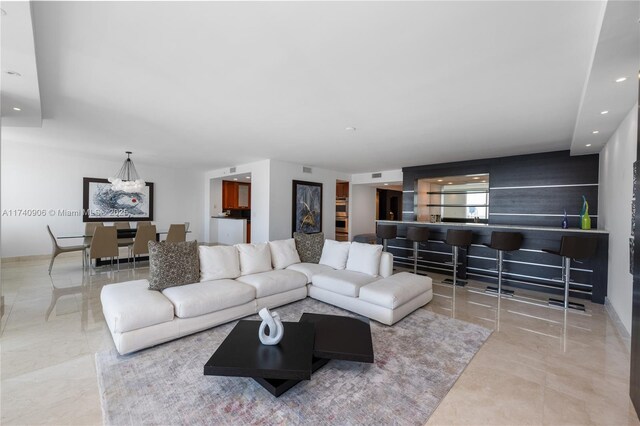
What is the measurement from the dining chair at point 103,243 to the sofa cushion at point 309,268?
3736 millimetres

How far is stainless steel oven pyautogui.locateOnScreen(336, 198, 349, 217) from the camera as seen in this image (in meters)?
9.84

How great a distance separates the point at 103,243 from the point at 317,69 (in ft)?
17.8

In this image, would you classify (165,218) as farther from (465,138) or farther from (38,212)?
(465,138)

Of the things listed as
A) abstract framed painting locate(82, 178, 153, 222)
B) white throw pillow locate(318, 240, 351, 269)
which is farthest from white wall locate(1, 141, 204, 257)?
white throw pillow locate(318, 240, 351, 269)

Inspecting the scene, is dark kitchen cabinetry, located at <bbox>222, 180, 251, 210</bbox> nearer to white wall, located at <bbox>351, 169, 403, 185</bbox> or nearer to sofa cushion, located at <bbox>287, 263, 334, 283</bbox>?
white wall, located at <bbox>351, 169, 403, 185</bbox>

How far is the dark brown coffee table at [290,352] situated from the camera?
1.85m

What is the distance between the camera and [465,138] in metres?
4.62

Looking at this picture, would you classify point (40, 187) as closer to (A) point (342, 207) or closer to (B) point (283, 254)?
(B) point (283, 254)

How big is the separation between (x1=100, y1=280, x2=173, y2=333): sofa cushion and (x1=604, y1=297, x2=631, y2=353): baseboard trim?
4.60m

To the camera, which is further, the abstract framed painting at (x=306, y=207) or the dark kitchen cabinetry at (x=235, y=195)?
the dark kitchen cabinetry at (x=235, y=195)

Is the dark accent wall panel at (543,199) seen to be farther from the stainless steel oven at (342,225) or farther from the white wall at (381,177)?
the stainless steel oven at (342,225)

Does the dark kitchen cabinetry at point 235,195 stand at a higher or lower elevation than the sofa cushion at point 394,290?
higher

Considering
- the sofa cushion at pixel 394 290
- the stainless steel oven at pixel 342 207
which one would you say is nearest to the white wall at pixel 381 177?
the stainless steel oven at pixel 342 207

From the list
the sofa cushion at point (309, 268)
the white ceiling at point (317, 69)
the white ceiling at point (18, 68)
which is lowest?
the sofa cushion at point (309, 268)
